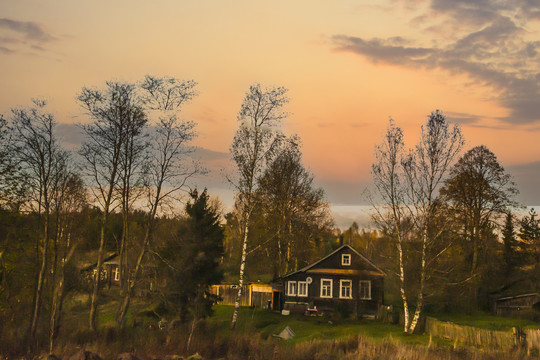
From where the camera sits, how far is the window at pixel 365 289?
4431 centimetres

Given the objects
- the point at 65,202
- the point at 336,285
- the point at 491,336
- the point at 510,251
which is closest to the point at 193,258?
the point at 65,202

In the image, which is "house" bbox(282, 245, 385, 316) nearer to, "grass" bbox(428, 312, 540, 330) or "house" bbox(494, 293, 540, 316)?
"grass" bbox(428, 312, 540, 330)

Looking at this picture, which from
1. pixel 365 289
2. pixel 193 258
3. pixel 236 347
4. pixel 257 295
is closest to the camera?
pixel 236 347

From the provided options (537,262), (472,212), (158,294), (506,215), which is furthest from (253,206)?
(537,262)

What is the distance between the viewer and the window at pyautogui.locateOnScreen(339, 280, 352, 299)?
44688 millimetres

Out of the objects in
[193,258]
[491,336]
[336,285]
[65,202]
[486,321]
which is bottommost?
[491,336]

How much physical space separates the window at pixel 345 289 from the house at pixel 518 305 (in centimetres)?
1443

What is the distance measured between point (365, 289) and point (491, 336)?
17713 mm

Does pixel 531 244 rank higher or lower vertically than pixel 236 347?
higher

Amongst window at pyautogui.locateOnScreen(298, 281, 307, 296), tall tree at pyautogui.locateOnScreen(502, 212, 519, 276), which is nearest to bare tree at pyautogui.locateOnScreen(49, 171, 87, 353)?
window at pyautogui.locateOnScreen(298, 281, 307, 296)

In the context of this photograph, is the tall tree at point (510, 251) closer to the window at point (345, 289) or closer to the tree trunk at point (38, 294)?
the window at point (345, 289)

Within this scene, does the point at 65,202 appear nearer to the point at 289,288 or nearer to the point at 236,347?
the point at 236,347

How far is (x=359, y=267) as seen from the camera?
148 ft

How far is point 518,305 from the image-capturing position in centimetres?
4375
